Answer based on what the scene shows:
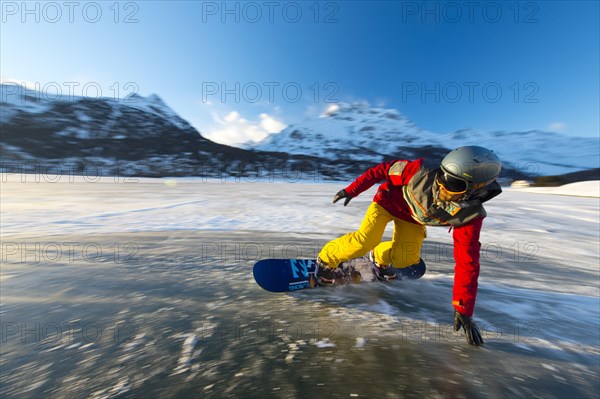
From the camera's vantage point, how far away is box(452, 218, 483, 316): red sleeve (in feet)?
6.18

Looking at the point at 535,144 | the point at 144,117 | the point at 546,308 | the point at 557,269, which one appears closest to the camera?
the point at 546,308

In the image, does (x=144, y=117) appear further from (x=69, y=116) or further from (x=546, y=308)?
(x=546, y=308)

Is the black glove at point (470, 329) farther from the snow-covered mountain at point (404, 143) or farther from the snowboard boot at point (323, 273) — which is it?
the snow-covered mountain at point (404, 143)

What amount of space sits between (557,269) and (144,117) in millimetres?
103761

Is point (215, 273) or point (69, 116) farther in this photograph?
point (69, 116)

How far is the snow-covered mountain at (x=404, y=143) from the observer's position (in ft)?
280

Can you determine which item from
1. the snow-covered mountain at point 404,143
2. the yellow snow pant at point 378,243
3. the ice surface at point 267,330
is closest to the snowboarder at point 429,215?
the yellow snow pant at point 378,243

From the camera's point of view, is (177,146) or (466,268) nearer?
(466,268)

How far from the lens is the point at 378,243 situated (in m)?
2.57

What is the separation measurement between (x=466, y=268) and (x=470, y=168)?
27.4 inches

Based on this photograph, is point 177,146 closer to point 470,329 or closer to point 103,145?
point 103,145

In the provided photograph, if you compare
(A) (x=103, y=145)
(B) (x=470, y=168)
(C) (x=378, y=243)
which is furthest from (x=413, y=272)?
(A) (x=103, y=145)

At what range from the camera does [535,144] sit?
10056 cm

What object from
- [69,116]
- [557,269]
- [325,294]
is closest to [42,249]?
[325,294]
